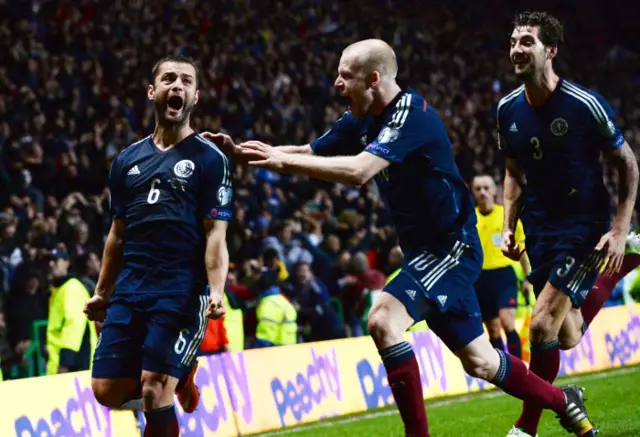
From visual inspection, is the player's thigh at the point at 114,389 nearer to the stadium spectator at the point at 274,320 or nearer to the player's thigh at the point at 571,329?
the player's thigh at the point at 571,329

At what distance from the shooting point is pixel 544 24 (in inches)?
260

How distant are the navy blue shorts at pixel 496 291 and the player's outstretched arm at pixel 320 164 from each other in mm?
6317

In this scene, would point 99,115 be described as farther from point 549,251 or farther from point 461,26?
point 461,26

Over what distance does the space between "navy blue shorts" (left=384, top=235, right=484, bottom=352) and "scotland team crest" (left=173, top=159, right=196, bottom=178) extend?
1.21 metres

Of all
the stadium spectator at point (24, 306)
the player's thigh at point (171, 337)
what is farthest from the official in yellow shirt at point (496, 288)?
the player's thigh at point (171, 337)

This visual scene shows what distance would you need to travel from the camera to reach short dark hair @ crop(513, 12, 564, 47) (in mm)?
6594

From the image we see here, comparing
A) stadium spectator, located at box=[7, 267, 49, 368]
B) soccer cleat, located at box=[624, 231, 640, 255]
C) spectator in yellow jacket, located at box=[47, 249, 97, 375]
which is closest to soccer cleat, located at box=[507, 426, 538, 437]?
soccer cleat, located at box=[624, 231, 640, 255]

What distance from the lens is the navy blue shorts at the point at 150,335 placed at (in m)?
5.61

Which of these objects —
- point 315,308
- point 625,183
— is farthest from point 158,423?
point 315,308

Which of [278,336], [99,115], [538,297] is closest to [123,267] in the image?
[538,297]

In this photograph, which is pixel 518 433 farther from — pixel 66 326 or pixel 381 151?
pixel 66 326

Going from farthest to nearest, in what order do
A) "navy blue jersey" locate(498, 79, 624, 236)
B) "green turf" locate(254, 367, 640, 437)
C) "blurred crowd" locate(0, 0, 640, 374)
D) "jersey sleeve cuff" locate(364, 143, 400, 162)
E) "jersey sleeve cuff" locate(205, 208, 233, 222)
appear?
"blurred crowd" locate(0, 0, 640, 374) < "green turf" locate(254, 367, 640, 437) < "navy blue jersey" locate(498, 79, 624, 236) < "jersey sleeve cuff" locate(205, 208, 233, 222) < "jersey sleeve cuff" locate(364, 143, 400, 162)

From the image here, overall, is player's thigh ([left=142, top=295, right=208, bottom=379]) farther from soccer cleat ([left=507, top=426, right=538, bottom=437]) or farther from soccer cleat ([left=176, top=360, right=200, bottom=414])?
soccer cleat ([left=507, top=426, right=538, bottom=437])

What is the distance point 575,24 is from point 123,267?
3078cm
